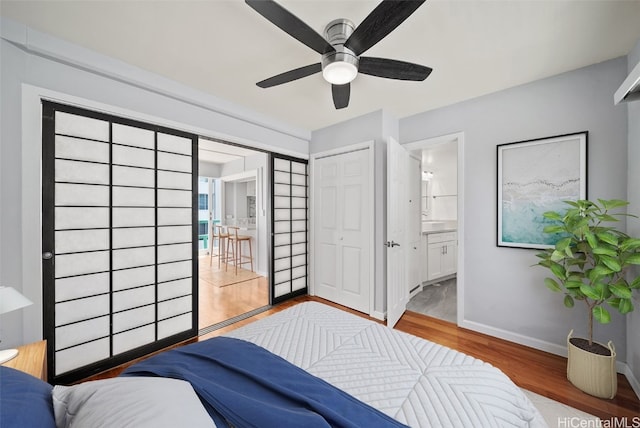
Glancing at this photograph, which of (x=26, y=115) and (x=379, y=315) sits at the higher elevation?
(x=26, y=115)

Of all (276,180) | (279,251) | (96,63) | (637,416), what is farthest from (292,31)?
(637,416)

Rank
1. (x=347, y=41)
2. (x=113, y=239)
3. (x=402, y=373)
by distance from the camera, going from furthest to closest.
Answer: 1. (x=113, y=239)
2. (x=347, y=41)
3. (x=402, y=373)

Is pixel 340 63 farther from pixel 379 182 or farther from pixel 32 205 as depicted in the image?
pixel 32 205

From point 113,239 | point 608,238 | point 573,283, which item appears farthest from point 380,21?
point 113,239

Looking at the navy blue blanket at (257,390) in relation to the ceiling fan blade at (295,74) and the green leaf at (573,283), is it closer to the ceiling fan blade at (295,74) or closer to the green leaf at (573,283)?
the ceiling fan blade at (295,74)

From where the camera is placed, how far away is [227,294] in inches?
150

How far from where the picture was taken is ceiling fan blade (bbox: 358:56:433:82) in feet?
5.37

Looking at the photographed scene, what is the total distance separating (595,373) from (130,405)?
9.07 feet

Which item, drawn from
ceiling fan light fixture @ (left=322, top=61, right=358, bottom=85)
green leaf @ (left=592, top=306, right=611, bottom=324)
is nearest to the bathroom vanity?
green leaf @ (left=592, top=306, right=611, bottom=324)

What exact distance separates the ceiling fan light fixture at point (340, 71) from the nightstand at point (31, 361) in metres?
2.37

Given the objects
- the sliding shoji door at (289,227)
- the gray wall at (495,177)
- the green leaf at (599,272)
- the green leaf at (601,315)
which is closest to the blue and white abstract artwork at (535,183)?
the gray wall at (495,177)

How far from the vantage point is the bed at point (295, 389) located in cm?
74

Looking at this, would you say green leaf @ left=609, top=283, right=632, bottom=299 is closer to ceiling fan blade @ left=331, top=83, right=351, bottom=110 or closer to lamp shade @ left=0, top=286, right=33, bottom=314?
ceiling fan blade @ left=331, top=83, right=351, bottom=110

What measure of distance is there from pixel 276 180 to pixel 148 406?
118 inches
